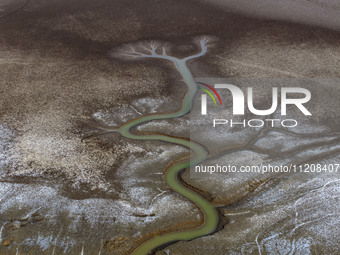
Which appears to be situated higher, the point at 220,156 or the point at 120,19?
the point at 120,19

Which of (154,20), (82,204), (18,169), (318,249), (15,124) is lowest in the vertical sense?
(318,249)

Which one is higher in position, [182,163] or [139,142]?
[139,142]

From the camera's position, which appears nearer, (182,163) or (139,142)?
(182,163)

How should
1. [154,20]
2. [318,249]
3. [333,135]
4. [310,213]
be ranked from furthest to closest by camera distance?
[154,20]
[333,135]
[310,213]
[318,249]

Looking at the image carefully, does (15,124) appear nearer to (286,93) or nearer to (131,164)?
(131,164)

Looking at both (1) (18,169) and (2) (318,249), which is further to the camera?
(1) (18,169)

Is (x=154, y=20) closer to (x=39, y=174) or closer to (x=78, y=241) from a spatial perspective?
(x=39, y=174)

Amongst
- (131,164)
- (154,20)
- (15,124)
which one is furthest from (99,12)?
(131,164)

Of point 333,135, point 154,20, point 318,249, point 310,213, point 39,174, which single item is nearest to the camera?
point 318,249
